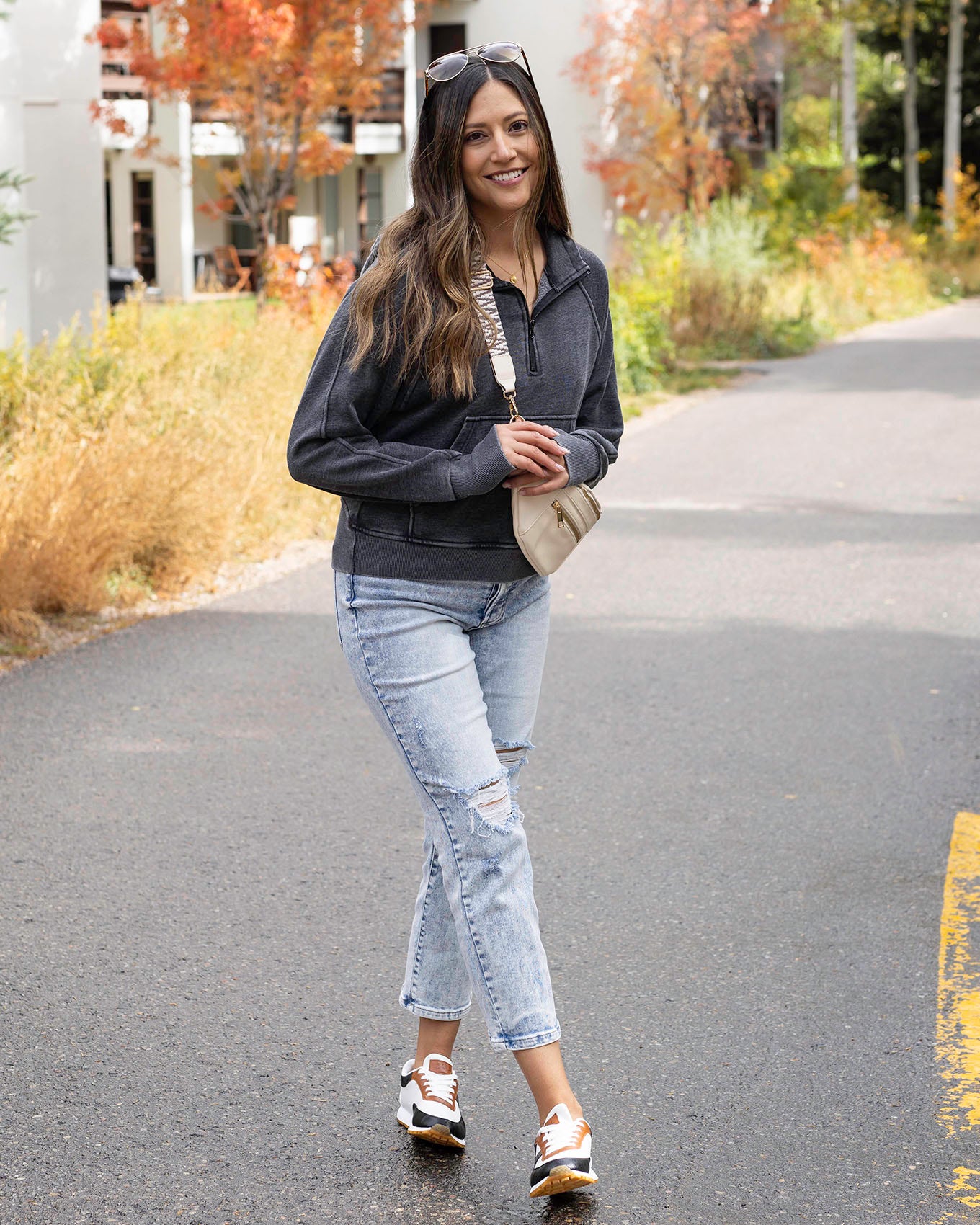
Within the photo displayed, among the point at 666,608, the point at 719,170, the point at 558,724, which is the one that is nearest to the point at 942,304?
the point at 719,170

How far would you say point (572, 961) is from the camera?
420 cm

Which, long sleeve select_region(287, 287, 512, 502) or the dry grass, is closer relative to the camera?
long sleeve select_region(287, 287, 512, 502)

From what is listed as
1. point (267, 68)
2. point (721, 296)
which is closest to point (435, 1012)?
point (267, 68)

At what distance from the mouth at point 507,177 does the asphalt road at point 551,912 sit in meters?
1.86

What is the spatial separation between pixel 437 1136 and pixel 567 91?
102 feet

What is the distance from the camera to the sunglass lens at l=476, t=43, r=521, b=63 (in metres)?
2.96

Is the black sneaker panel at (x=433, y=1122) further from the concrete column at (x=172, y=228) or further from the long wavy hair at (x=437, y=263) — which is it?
the concrete column at (x=172, y=228)

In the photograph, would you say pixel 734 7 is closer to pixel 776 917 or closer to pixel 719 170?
pixel 719 170

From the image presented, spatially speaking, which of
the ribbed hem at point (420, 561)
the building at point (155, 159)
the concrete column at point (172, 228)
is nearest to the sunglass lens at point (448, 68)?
the ribbed hem at point (420, 561)

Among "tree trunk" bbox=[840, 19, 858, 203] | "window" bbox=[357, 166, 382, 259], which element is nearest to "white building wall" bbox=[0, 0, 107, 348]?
"tree trunk" bbox=[840, 19, 858, 203]

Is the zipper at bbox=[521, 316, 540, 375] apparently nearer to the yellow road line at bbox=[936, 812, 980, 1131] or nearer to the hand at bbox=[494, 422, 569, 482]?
the hand at bbox=[494, 422, 569, 482]

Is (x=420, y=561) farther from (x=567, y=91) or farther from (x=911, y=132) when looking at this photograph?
(x=911, y=132)

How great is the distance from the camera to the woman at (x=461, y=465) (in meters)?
2.87

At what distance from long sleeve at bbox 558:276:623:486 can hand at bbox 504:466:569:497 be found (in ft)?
0.31
